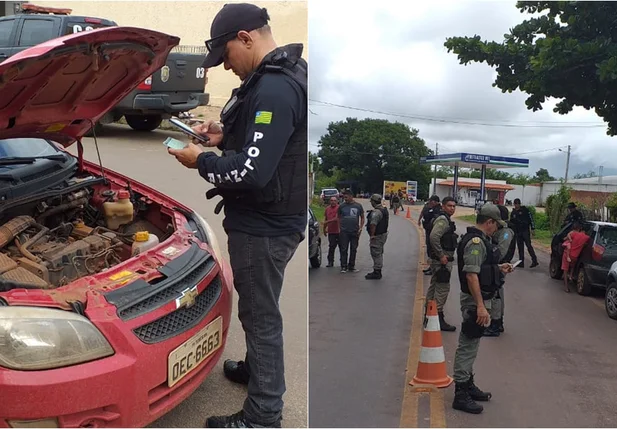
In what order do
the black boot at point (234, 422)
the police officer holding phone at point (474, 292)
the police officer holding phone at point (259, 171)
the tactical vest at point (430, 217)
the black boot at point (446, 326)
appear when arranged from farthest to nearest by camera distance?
1. the tactical vest at point (430, 217)
2. the black boot at point (446, 326)
3. the police officer holding phone at point (474, 292)
4. the black boot at point (234, 422)
5. the police officer holding phone at point (259, 171)

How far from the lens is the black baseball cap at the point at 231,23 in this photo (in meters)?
2.44

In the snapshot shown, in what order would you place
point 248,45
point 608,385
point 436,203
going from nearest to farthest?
point 248,45
point 608,385
point 436,203

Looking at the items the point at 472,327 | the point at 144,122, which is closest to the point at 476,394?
the point at 472,327

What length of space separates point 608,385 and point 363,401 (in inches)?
77.6

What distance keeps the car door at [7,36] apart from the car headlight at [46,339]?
357 inches

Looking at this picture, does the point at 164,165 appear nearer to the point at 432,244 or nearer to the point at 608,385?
the point at 432,244

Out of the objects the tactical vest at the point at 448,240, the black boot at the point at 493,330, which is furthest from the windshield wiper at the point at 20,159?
the black boot at the point at 493,330

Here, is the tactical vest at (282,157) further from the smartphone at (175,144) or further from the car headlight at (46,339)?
the car headlight at (46,339)

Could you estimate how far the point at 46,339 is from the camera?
7.36 feet

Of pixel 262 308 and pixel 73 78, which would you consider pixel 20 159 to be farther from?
pixel 262 308

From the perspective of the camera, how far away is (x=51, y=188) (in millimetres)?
3639

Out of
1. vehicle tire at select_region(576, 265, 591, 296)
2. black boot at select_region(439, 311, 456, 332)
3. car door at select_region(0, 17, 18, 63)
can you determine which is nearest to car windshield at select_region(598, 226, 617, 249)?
vehicle tire at select_region(576, 265, 591, 296)

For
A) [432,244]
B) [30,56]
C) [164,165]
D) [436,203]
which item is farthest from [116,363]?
[164,165]

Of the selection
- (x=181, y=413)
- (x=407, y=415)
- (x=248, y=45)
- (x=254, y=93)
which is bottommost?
(x=407, y=415)
